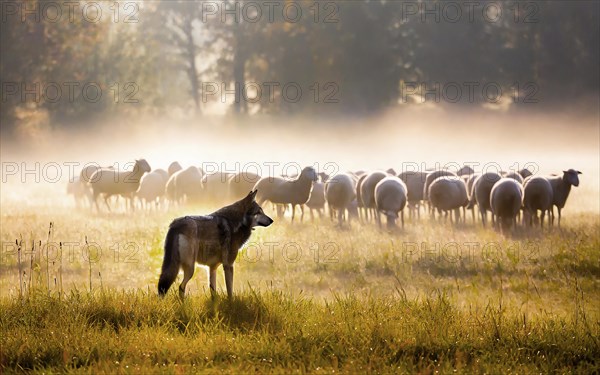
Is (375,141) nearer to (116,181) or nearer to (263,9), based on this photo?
(263,9)

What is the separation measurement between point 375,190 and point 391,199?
0.72 m

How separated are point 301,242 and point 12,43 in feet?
96.1

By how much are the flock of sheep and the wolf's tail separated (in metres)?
11.2

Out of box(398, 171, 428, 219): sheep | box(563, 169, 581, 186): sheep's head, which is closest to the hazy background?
box(398, 171, 428, 219): sheep

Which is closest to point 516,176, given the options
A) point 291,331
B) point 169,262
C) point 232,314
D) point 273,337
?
point 232,314

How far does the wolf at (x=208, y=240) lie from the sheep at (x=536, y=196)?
11.3 m

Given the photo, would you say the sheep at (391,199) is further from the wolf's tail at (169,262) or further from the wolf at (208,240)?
the wolf's tail at (169,262)

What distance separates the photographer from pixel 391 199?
1914cm

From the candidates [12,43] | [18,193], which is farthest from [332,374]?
[12,43]

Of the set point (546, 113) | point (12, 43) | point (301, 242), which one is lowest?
point (301, 242)

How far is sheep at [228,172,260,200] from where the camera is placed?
887 inches

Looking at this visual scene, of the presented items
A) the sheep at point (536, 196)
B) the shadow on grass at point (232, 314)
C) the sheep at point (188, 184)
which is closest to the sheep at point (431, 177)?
the sheep at point (536, 196)

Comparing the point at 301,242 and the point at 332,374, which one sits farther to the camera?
the point at 301,242

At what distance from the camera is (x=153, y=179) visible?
83.9 feet
